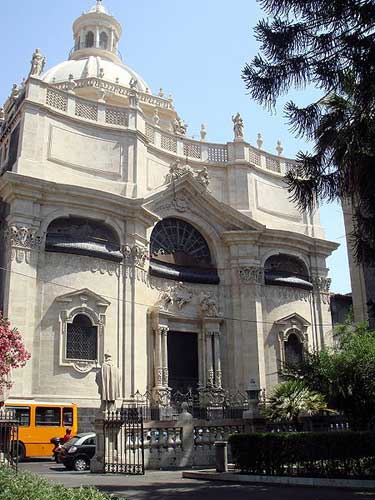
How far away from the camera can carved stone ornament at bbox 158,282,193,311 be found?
30.9 meters

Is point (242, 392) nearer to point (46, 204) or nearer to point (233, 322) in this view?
point (233, 322)

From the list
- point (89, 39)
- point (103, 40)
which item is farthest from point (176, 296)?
point (89, 39)

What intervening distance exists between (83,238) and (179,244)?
671 cm

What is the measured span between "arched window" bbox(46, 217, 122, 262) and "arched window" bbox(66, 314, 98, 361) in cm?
305

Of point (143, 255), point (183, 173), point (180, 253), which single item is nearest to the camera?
point (143, 255)

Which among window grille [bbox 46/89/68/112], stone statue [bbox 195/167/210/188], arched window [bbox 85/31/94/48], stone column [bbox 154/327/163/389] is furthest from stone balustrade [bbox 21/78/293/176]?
arched window [bbox 85/31/94/48]

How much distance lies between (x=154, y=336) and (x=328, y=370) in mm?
10240

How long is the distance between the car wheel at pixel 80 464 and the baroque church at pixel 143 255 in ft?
17.6

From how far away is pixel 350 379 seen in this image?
2184 centimetres

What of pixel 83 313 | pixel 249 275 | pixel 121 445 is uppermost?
pixel 249 275

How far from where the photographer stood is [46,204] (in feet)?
91.1

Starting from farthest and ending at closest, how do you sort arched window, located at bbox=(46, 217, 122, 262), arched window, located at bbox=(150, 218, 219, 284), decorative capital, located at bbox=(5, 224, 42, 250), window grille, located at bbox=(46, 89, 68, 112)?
arched window, located at bbox=(150, 218, 219, 284), window grille, located at bbox=(46, 89, 68, 112), arched window, located at bbox=(46, 217, 122, 262), decorative capital, located at bbox=(5, 224, 42, 250)

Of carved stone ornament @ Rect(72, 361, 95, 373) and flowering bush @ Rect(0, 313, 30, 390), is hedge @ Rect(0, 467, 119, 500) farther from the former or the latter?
carved stone ornament @ Rect(72, 361, 95, 373)

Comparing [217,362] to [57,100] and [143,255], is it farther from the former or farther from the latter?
[57,100]
